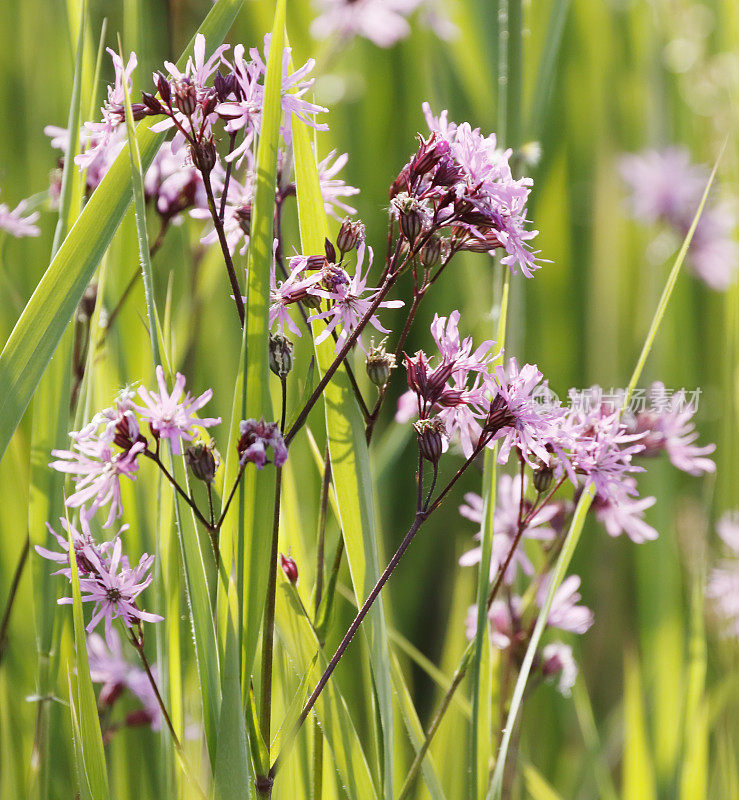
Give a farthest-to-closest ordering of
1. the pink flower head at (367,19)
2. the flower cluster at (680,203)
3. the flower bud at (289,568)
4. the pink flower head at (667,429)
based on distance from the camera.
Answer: the flower cluster at (680,203) → the pink flower head at (367,19) → the pink flower head at (667,429) → the flower bud at (289,568)

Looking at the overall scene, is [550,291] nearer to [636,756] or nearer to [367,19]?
[367,19]

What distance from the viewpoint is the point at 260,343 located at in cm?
56

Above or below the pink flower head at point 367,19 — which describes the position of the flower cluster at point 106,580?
below

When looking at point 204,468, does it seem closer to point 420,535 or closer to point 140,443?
point 140,443

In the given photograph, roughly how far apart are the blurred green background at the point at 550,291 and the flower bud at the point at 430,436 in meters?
0.36

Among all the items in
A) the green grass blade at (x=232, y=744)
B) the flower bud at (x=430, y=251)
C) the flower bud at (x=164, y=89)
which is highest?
the flower bud at (x=164, y=89)

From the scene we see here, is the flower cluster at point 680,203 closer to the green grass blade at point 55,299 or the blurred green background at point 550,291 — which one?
the blurred green background at point 550,291

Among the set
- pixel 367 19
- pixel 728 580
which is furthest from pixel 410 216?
pixel 367 19

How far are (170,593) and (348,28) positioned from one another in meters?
1.36

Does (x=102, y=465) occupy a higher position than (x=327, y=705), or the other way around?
(x=102, y=465)

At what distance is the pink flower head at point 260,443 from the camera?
0.52m

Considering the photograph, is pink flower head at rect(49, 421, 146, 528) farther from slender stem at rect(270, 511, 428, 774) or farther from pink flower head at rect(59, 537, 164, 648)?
slender stem at rect(270, 511, 428, 774)

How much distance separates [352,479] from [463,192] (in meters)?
0.22

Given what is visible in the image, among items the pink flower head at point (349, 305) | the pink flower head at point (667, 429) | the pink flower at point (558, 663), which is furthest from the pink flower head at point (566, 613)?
the pink flower head at point (349, 305)
